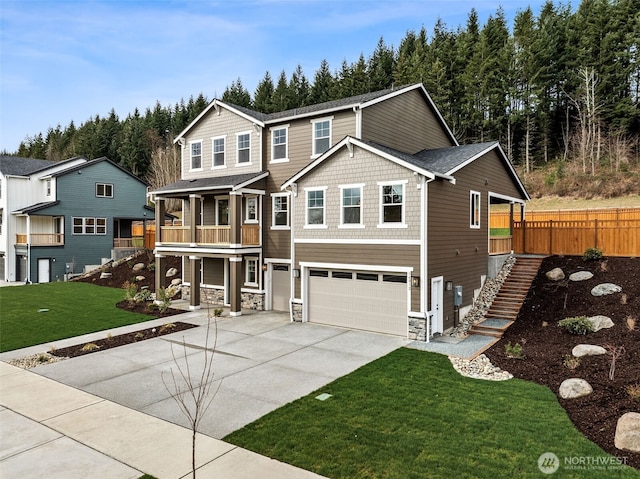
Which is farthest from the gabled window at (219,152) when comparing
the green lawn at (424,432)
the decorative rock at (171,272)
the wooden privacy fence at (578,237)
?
the wooden privacy fence at (578,237)

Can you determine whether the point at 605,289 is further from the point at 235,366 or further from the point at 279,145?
the point at 279,145

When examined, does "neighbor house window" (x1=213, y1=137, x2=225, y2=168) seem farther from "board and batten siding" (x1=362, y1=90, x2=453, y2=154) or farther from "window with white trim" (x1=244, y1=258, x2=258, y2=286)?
"board and batten siding" (x1=362, y1=90, x2=453, y2=154)

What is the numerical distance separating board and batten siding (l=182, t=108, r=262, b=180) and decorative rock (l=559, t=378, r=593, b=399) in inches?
559

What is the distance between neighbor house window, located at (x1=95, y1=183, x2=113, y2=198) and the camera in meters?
32.4

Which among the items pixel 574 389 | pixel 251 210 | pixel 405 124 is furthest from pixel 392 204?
pixel 251 210

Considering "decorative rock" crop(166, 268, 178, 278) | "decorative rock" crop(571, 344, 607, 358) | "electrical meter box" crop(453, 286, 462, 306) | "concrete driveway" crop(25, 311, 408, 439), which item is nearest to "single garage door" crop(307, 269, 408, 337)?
"concrete driveway" crop(25, 311, 408, 439)

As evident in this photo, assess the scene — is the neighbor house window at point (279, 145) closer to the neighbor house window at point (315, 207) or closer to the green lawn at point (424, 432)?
the neighbor house window at point (315, 207)

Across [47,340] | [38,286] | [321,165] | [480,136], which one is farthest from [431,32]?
[47,340]

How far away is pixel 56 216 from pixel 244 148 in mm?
19763

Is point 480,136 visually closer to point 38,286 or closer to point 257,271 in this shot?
point 257,271

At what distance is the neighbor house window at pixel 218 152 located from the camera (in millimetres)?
19812

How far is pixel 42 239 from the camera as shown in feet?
97.9

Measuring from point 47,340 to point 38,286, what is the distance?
619 inches

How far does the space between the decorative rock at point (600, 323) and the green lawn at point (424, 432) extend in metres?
4.37
